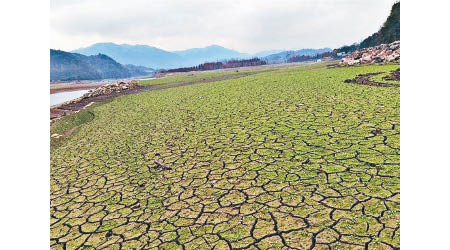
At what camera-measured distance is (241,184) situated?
5.52m

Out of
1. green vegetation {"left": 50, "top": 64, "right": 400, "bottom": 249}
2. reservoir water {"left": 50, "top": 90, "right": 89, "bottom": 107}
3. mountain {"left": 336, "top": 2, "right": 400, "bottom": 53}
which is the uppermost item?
mountain {"left": 336, "top": 2, "right": 400, "bottom": 53}

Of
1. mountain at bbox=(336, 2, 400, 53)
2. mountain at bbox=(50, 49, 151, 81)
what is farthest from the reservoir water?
mountain at bbox=(50, 49, 151, 81)

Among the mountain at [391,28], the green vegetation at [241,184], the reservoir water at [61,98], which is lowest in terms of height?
the green vegetation at [241,184]

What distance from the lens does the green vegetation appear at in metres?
3.98

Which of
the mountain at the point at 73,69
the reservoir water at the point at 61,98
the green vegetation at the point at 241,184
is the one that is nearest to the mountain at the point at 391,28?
the reservoir water at the point at 61,98

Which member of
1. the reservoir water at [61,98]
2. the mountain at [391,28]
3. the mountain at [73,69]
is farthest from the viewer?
the mountain at [73,69]

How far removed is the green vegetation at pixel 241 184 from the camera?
398 cm

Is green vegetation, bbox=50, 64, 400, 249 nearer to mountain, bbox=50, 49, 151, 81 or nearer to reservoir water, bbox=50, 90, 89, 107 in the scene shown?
reservoir water, bbox=50, 90, 89, 107

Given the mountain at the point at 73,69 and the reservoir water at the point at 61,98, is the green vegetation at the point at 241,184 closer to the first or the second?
the reservoir water at the point at 61,98

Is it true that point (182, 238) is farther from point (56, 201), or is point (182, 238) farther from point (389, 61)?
point (389, 61)

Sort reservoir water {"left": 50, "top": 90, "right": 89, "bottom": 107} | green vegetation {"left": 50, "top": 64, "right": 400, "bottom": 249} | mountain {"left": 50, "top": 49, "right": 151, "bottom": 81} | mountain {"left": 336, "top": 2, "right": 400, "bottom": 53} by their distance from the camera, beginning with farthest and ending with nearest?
1. mountain {"left": 50, "top": 49, "right": 151, "bottom": 81}
2. mountain {"left": 336, "top": 2, "right": 400, "bottom": 53}
3. reservoir water {"left": 50, "top": 90, "right": 89, "bottom": 107}
4. green vegetation {"left": 50, "top": 64, "right": 400, "bottom": 249}

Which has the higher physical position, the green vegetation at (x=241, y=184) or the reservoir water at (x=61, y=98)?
the reservoir water at (x=61, y=98)

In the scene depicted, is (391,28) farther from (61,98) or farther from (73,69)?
(73,69)

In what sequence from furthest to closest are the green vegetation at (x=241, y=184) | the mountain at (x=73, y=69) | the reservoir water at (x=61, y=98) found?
the mountain at (x=73, y=69), the reservoir water at (x=61, y=98), the green vegetation at (x=241, y=184)
